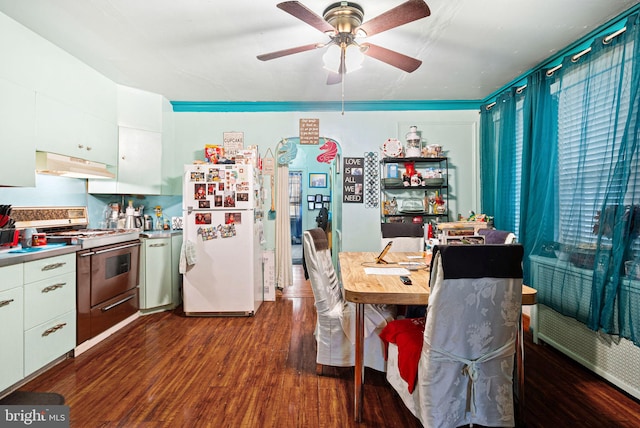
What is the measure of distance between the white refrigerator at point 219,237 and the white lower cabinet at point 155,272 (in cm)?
33

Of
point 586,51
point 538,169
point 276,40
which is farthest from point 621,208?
point 276,40

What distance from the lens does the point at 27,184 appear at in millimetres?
2344

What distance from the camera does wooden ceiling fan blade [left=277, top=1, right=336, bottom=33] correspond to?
5.32 ft

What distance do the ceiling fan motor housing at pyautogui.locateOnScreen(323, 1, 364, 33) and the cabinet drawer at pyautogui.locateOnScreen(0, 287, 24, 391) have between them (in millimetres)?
2657

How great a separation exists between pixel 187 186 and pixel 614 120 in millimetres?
3553

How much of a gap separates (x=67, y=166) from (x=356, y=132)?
9.99ft

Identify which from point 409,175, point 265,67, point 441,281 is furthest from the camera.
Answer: point 409,175

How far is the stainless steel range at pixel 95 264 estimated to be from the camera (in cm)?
253

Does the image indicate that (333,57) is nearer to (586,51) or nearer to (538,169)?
(586,51)

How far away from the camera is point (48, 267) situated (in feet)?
7.28

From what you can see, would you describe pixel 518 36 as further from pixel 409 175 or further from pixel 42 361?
pixel 42 361

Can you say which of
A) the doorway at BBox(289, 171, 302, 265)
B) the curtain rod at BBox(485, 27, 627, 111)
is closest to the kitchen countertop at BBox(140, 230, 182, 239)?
the doorway at BBox(289, 171, 302, 265)

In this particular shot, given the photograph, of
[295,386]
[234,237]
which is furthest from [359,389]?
[234,237]

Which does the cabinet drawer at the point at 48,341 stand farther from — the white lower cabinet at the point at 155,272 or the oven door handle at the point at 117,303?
the white lower cabinet at the point at 155,272
